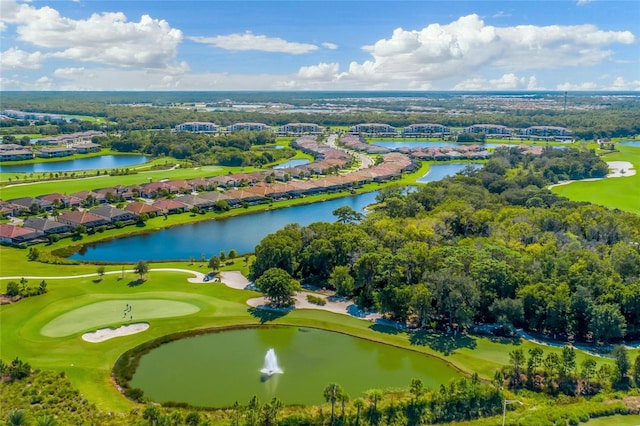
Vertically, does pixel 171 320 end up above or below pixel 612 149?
below

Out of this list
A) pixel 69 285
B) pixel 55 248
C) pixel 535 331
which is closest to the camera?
pixel 535 331

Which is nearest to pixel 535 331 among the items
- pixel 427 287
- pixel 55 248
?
pixel 427 287

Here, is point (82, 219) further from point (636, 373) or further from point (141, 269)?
point (636, 373)

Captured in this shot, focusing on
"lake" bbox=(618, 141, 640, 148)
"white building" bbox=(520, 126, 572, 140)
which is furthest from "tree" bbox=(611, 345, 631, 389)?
"white building" bbox=(520, 126, 572, 140)

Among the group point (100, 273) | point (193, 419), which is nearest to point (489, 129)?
point (100, 273)

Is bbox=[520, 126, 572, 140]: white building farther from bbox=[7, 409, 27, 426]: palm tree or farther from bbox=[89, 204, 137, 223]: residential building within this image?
bbox=[7, 409, 27, 426]: palm tree

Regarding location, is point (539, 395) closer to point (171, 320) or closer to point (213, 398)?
point (213, 398)
